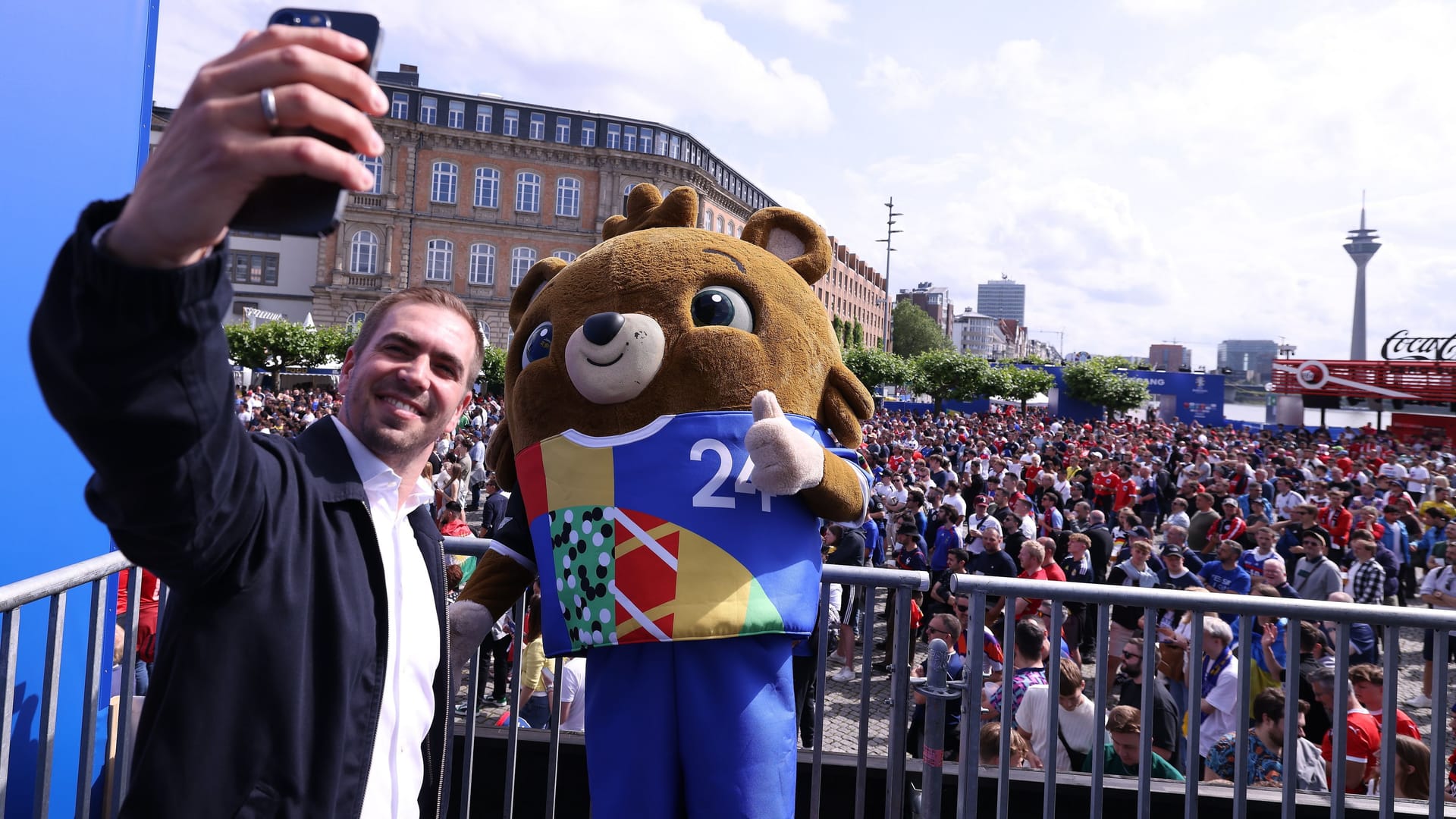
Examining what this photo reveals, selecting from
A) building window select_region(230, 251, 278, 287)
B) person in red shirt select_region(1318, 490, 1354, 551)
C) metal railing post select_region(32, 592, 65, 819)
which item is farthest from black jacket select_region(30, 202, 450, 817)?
building window select_region(230, 251, 278, 287)

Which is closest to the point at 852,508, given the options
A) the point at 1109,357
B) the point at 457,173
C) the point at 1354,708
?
the point at 1354,708

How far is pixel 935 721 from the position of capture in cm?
260

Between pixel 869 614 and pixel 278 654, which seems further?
pixel 869 614

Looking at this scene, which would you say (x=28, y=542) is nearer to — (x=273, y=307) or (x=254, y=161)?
(x=254, y=161)

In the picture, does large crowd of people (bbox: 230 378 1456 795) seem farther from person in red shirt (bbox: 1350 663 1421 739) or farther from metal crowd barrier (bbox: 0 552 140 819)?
metal crowd barrier (bbox: 0 552 140 819)

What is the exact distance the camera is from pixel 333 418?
1.83 meters

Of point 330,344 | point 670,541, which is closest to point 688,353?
point 670,541

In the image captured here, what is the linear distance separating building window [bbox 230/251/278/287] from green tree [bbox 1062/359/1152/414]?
42.1 m

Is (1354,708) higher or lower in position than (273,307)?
lower

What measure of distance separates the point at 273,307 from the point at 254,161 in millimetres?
53799

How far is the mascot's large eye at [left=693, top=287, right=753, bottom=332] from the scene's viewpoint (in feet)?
8.75

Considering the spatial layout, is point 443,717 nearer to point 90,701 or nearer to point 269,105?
point 90,701

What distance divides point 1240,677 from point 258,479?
2.58m

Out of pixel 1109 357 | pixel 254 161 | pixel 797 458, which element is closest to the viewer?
pixel 254 161
